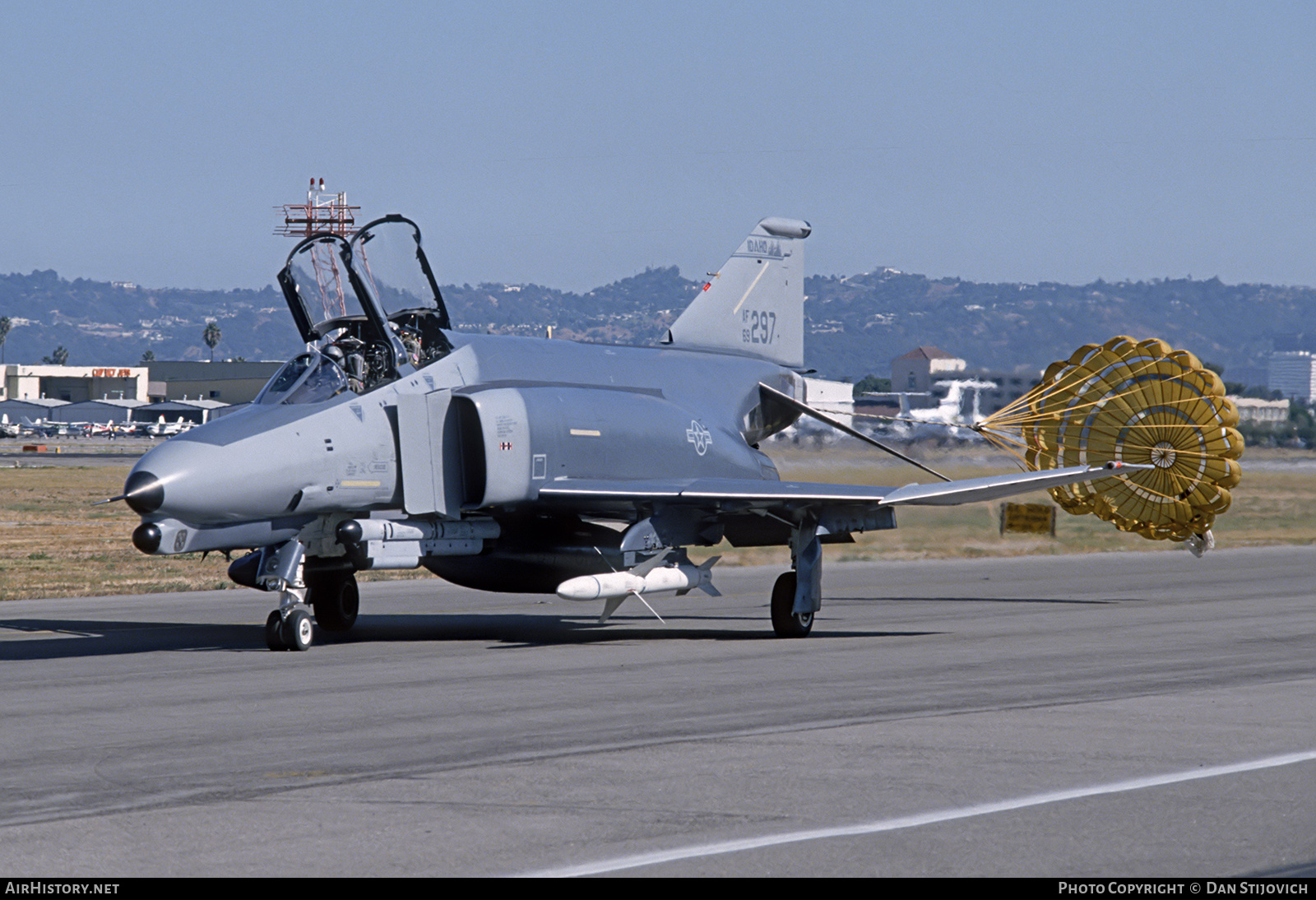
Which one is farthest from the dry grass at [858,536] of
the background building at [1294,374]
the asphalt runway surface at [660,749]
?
the asphalt runway surface at [660,749]

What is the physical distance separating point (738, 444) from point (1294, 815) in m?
12.3

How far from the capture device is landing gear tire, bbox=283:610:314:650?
1468 centimetres

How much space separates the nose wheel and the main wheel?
6.30ft

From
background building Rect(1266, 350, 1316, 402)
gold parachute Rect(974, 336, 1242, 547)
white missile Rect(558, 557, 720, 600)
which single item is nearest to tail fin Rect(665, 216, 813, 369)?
gold parachute Rect(974, 336, 1242, 547)

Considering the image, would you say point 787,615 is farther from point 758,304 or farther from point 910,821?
point 910,821

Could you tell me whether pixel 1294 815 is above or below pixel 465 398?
below

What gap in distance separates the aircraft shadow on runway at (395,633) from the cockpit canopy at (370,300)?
3044 mm

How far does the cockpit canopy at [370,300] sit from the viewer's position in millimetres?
15664

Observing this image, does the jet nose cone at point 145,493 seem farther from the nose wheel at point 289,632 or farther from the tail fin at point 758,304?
the tail fin at point 758,304

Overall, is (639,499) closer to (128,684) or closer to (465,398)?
(465,398)

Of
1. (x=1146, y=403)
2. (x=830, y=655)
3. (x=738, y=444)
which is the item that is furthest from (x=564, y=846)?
(x=1146, y=403)

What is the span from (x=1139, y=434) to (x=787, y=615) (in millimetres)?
8196

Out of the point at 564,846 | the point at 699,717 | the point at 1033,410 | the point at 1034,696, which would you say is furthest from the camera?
the point at 1033,410

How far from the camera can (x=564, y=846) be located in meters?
6.64
